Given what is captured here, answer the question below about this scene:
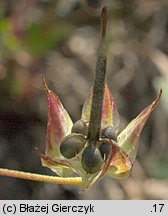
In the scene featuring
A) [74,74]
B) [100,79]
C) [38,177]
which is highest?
[100,79]

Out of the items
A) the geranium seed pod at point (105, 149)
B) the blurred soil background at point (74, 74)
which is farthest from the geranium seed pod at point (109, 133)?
the blurred soil background at point (74, 74)

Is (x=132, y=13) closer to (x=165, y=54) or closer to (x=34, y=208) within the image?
(x=165, y=54)

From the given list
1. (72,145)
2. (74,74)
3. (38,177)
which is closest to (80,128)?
(72,145)

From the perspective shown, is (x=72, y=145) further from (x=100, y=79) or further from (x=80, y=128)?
(x=100, y=79)

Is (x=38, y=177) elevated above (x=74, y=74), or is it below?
above

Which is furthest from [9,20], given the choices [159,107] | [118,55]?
[159,107]
